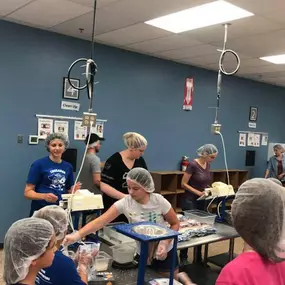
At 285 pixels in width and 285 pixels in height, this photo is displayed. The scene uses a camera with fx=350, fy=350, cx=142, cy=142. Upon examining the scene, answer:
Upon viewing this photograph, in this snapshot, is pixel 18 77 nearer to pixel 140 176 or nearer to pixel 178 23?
pixel 178 23

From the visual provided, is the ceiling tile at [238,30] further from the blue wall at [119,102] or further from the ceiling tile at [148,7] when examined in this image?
the blue wall at [119,102]

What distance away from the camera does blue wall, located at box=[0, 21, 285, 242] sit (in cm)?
403

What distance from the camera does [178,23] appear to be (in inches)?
142

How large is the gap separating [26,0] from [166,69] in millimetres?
2681

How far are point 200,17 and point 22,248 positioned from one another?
9.20 ft

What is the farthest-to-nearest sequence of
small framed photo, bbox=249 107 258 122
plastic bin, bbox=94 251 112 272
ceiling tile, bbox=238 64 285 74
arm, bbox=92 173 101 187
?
1. small framed photo, bbox=249 107 258 122
2. ceiling tile, bbox=238 64 285 74
3. arm, bbox=92 173 101 187
4. plastic bin, bbox=94 251 112 272

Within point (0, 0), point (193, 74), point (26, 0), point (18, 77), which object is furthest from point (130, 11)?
point (193, 74)

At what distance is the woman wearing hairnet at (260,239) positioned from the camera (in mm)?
1093

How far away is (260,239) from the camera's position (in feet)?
3.65

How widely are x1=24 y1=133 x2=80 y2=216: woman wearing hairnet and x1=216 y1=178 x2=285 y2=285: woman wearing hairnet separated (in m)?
1.99

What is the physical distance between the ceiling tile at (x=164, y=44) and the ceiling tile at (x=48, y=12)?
1161 mm

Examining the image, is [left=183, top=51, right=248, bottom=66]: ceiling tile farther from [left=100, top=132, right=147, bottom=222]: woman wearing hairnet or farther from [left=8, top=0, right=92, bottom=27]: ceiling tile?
[left=100, top=132, right=147, bottom=222]: woman wearing hairnet

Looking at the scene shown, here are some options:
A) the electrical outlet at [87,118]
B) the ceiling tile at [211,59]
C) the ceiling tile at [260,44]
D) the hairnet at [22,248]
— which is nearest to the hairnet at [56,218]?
the hairnet at [22,248]

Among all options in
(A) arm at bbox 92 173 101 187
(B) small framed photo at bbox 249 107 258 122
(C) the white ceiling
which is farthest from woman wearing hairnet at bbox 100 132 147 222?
(B) small framed photo at bbox 249 107 258 122
